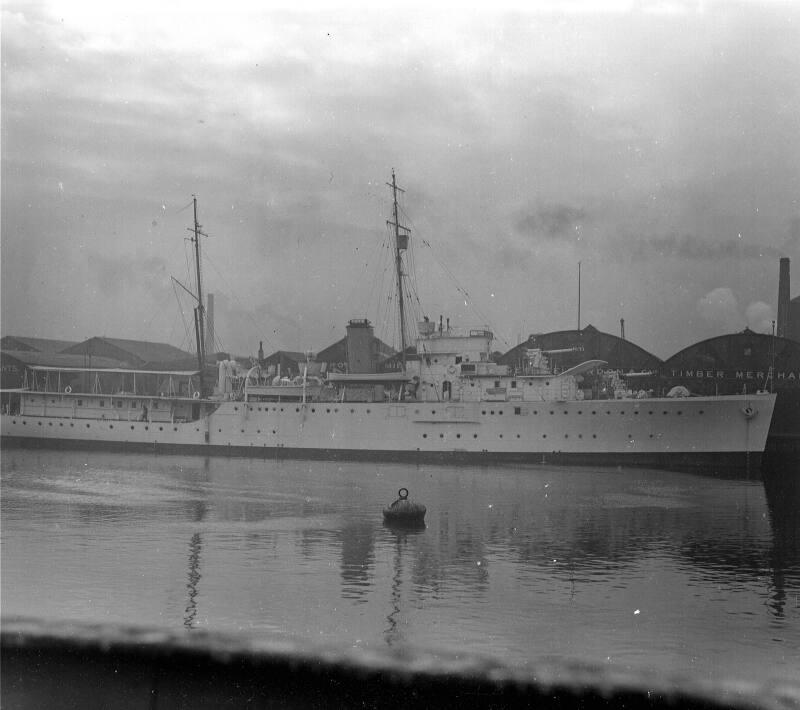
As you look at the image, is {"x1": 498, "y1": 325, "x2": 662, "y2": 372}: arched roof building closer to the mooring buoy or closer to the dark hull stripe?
the dark hull stripe

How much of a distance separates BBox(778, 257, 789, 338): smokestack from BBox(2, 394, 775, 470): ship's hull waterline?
27.1ft

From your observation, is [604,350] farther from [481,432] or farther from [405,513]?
[405,513]

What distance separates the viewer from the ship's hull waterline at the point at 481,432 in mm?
33094

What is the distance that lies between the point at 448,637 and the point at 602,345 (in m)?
37.3

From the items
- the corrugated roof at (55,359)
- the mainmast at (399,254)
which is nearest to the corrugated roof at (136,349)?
the corrugated roof at (55,359)

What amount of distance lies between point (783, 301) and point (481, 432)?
1670cm

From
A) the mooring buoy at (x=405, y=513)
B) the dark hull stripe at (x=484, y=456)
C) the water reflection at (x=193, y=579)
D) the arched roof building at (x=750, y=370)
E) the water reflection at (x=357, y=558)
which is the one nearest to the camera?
the water reflection at (x=193, y=579)

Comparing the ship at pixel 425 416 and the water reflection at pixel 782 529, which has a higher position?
the ship at pixel 425 416

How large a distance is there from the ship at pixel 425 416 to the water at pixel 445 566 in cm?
654

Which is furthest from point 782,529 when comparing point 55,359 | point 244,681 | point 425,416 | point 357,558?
point 55,359

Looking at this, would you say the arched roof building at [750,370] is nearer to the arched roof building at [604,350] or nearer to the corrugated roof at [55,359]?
the arched roof building at [604,350]

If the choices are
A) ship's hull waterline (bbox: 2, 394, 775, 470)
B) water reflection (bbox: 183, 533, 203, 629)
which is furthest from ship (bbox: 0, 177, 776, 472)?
water reflection (bbox: 183, 533, 203, 629)

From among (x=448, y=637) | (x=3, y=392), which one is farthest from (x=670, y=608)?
(x=3, y=392)

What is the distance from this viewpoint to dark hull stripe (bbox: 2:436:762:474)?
3305 cm
